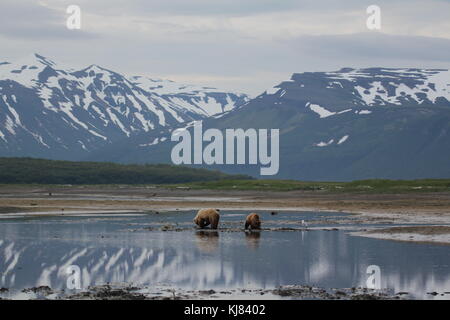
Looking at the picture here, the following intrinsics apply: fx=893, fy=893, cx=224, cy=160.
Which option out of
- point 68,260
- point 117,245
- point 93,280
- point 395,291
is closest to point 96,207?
point 117,245

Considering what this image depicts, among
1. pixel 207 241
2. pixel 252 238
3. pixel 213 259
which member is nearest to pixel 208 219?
pixel 252 238

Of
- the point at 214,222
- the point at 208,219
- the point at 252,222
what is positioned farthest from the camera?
the point at 208,219

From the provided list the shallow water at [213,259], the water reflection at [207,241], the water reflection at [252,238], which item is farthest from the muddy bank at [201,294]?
the water reflection at [252,238]

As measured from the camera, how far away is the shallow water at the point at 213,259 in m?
31.8

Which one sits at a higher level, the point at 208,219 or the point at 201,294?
the point at 208,219

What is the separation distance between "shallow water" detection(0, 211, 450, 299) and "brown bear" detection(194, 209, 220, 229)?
799 millimetres

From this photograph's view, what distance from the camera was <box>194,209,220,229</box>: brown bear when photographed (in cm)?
5491

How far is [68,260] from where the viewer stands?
37938 millimetres

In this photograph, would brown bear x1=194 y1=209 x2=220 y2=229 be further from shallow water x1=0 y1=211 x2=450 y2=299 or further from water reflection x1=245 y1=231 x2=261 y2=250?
water reflection x1=245 y1=231 x2=261 y2=250

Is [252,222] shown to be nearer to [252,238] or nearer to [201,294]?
[252,238]

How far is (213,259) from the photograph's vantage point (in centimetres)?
3812

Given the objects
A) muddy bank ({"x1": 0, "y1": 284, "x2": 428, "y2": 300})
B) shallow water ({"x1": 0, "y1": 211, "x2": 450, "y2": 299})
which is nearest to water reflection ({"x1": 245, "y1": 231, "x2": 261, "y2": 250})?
shallow water ({"x1": 0, "y1": 211, "x2": 450, "y2": 299})

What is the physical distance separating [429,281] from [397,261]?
5423 mm

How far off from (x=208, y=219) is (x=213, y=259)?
17.1 meters
